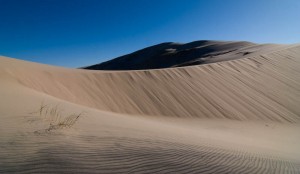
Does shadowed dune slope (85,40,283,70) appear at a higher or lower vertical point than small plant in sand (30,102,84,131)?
higher

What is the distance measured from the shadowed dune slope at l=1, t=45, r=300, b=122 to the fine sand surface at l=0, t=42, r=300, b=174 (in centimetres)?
5

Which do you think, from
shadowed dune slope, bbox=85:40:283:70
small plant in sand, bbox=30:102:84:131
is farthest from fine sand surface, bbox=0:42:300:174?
shadowed dune slope, bbox=85:40:283:70

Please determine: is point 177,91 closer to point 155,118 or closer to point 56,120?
point 155,118

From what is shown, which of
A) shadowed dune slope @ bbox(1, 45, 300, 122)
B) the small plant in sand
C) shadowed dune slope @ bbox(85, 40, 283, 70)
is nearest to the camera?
the small plant in sand

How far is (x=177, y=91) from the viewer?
14039 millimetres

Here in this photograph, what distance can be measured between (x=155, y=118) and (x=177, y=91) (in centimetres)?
299

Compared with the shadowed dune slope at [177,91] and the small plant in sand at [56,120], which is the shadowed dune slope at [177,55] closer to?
the shadowed dune slope at [177,91]

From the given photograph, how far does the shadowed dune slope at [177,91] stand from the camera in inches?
478

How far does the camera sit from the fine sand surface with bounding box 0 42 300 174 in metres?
3.71

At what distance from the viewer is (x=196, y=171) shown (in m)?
3.47

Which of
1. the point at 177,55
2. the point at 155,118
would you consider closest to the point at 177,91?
the point at 155,118

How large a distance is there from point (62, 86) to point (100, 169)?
9519 millimetres

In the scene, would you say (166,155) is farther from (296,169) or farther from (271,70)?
(271,70)

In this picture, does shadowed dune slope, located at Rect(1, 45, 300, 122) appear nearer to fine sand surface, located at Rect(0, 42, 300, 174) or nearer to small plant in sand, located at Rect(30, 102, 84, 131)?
fine sand surface, located at Rect(0, 42, 300, 174)
